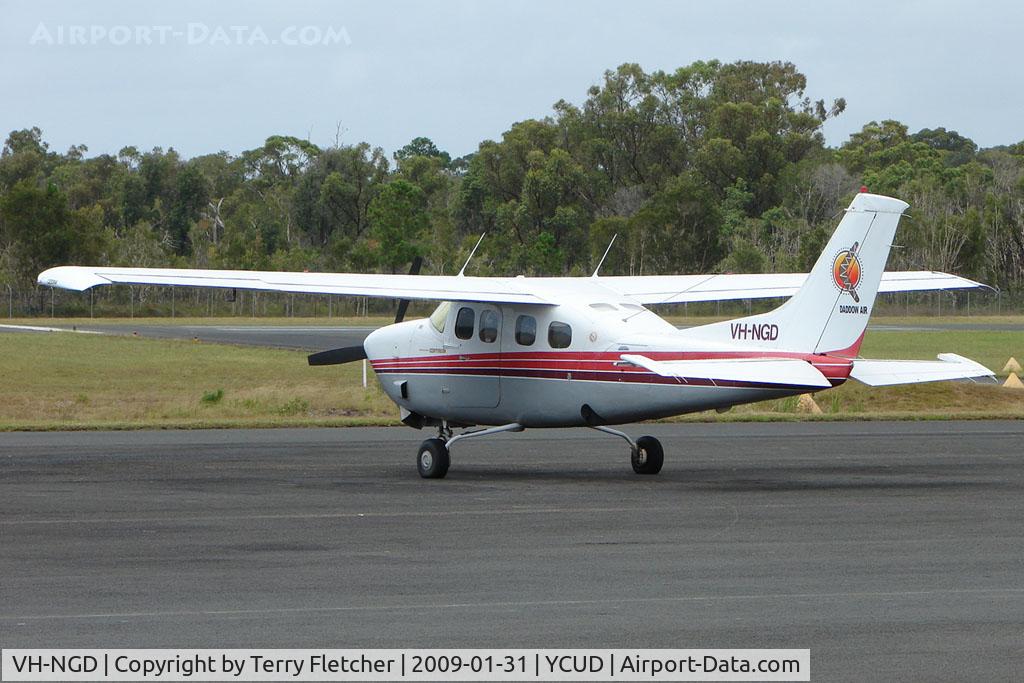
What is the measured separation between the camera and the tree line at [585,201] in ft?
252

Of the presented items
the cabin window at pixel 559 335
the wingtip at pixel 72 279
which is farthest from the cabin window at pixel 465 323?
the wingtip at pixel 72 279

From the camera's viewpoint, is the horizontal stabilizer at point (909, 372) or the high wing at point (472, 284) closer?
the horizontal stabilizer at point (909, 372)

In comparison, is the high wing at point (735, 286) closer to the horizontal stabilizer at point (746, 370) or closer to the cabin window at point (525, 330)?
the cabin window at point (525, 330)

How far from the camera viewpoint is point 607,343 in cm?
1644

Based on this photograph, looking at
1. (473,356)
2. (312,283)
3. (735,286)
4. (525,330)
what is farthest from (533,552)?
(735,286)

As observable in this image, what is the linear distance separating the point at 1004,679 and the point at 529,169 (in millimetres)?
82940

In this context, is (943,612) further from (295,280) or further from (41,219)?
(41,219)

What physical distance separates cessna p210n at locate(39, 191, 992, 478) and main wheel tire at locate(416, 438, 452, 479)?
2 cm

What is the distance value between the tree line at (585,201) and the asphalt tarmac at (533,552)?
179ft

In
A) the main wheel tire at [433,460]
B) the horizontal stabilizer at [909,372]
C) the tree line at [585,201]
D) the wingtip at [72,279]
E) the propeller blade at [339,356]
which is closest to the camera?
the horizontal stabilizer at [909,372]

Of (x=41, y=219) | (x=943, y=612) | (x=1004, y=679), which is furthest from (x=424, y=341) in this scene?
(x=41, y=219)

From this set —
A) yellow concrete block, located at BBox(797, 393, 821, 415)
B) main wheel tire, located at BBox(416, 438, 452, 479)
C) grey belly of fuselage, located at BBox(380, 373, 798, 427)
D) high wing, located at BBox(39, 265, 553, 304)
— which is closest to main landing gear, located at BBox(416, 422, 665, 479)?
main wheel tire, located at BBox(416, 438, 452, 479)

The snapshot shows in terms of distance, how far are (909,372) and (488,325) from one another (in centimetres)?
509

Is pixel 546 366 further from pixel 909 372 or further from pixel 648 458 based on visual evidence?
pixel 909 372
